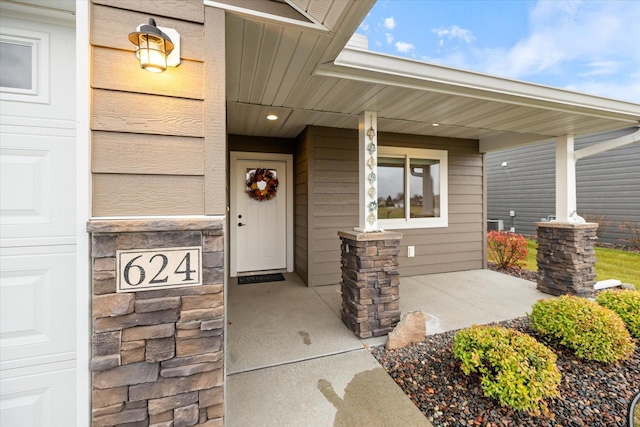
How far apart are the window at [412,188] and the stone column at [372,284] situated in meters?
1.91

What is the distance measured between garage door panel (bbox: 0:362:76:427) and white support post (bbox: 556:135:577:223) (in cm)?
543

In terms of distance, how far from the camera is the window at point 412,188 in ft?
15.1

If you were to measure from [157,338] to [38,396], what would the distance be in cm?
66

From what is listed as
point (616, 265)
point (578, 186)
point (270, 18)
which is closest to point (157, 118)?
point (270, 18)

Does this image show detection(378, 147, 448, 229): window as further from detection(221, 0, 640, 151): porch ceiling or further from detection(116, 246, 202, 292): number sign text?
detection(116, 246, 202, 292): number sign text

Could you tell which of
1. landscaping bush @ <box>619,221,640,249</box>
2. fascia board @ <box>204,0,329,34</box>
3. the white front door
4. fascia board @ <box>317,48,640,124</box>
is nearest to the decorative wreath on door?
the white front door

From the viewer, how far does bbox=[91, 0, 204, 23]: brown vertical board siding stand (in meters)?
1.27

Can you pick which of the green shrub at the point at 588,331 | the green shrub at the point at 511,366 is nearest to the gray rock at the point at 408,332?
the green shrub at the point at 511,366

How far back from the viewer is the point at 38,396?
1.30 m

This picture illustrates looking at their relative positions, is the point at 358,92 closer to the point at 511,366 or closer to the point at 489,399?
the point at 511,366

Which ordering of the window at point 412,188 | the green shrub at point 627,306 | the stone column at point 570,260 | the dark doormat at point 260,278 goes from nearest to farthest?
the green shrub at point 627,306, the stone column at point 570,260, the dark doormat at point 260,278, the window at point 412,188

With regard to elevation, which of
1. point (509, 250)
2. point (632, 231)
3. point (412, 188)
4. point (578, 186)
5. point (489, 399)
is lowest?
point (489, 399)

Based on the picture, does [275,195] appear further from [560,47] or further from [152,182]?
[560,47]

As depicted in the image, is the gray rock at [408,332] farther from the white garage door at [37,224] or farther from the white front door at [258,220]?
the white front door at [258,220]
